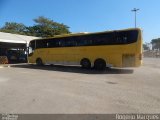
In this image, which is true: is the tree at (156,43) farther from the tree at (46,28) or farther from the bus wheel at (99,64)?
the bus wheel at (99,64)

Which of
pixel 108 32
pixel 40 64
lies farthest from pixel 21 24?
pixel 108 32

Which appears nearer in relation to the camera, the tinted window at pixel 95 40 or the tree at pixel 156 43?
the tinted window at pixel 95 40

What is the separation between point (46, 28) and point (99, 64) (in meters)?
→ 43.5

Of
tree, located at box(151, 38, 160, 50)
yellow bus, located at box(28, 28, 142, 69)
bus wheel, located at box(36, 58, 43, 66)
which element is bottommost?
bus wheel, located at box(36, 58, 43, 66)

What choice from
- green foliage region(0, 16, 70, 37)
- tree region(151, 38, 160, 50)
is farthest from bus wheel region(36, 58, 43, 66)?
tree region(151, 38, 160, 50)

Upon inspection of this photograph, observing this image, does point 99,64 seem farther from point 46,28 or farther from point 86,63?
point 46,28

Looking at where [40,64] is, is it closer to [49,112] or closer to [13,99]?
[13,99]

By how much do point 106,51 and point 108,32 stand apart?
4.86 feet

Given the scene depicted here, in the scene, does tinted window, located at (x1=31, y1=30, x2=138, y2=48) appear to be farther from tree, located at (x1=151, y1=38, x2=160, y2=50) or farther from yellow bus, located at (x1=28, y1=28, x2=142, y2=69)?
tree, located at (x1=151, y1=38, x2=160, y2=50)

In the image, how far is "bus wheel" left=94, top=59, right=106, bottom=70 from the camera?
778 inches

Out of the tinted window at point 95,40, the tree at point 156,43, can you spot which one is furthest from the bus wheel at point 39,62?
the tree at point 156,43

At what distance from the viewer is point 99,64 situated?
20.0 m

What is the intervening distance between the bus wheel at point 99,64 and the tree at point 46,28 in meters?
40.9

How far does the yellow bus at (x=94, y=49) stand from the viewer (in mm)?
17797
